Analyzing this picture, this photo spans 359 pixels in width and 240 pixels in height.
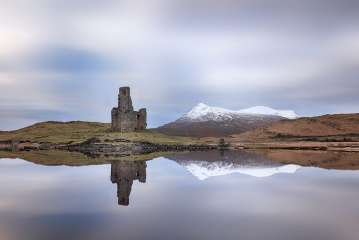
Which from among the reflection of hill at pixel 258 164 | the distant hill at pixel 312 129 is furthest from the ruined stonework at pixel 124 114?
the reflection of hill at pixel 258 164

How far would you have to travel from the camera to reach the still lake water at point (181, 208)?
1546 centimetres

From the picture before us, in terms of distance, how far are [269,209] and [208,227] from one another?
184 inches

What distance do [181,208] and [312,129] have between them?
132 meters

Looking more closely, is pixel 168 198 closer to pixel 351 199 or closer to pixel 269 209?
pixel 269 209

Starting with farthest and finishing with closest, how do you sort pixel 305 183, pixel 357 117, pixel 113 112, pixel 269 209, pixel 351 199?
1. pixel 357 117
2. pixel 113 112
3. pixel 305 183
4. pixel 351 199
5. pixel 269 209

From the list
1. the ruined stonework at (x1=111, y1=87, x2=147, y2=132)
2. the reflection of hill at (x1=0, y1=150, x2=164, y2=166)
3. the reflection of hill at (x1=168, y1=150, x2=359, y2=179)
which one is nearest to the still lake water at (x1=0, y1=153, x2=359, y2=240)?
the reflection of hill at (x1=168, y1=150, x2=359, y2=179)

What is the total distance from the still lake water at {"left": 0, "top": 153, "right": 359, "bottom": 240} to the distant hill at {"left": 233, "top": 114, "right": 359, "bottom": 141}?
102193 mm

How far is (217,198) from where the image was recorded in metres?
23.5

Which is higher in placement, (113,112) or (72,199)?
(113,112)

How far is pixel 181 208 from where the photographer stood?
2048cm

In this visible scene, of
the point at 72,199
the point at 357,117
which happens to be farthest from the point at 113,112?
the point at 72,199

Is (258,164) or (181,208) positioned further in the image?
(258,164)

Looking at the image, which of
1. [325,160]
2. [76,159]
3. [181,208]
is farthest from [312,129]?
[181,208]

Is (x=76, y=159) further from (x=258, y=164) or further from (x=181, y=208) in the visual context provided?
(x=181, y=208)
